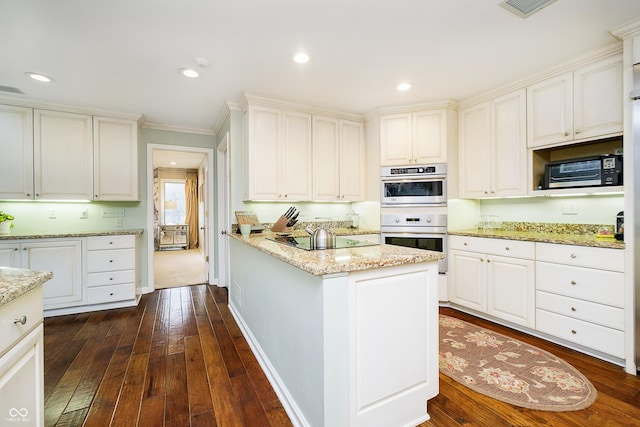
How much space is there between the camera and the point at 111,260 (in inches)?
130

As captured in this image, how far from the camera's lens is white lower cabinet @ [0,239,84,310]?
9.47ft

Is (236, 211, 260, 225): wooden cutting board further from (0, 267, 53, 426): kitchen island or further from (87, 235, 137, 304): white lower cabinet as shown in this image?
(0, 267, 53, 426): kitchen island

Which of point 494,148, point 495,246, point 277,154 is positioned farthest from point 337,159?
point 495,246

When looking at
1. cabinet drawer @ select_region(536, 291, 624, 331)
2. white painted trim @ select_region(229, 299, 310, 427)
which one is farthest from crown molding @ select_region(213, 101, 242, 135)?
cabinet drawer @ select_region(536, 291, 624, 331)

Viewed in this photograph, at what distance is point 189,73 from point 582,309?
12.3 ft

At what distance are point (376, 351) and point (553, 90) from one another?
9.17 feet

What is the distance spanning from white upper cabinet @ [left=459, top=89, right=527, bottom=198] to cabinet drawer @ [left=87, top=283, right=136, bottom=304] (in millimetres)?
4122

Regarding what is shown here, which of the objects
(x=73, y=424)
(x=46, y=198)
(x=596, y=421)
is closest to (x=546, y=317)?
(x=596, y=421)

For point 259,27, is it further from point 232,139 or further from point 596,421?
point 596,421

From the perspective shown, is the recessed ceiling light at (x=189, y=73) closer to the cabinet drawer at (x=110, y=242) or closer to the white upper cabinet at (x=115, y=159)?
the white upper cabinet at (x=115, y=159)

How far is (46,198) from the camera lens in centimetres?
323

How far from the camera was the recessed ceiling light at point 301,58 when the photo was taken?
88.1 inches

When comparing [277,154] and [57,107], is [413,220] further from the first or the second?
[57,107]

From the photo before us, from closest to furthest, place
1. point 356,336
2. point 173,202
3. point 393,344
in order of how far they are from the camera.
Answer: point 356,336 → point 393,344 → point 173,202
